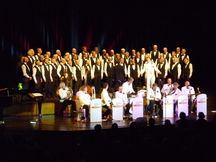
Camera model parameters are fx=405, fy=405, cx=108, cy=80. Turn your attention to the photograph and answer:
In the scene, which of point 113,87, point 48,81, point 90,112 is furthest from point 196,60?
point 90,112

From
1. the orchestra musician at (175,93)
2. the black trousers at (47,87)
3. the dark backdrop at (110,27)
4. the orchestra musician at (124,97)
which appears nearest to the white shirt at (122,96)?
the orchestra musician at (124,97)

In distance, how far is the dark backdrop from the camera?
1817 centimetres

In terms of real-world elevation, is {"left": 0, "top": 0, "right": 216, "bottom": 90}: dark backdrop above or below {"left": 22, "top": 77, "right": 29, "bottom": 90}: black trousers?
above

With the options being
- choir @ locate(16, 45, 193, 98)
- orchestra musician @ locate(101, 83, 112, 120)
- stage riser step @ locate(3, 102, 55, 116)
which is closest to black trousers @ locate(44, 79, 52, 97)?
choir @ locate(16, 45, 193, 98)

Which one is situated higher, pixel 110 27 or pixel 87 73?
pixel 110 27

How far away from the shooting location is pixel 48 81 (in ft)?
52.3

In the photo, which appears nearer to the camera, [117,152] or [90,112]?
[117,152]

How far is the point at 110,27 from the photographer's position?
69.8 feet

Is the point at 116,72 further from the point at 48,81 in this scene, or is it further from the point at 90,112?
the point at 90,112

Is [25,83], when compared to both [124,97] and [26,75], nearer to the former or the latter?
[26,75]

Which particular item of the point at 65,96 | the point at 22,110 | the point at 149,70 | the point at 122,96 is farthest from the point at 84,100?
the point at 149,70

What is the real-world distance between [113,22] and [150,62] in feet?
17.6

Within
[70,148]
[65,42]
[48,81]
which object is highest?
[65,42]

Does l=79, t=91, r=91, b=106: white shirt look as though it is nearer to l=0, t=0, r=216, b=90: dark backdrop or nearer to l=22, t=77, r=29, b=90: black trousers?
l=22, t=77, r=29, b=90: black trousers
